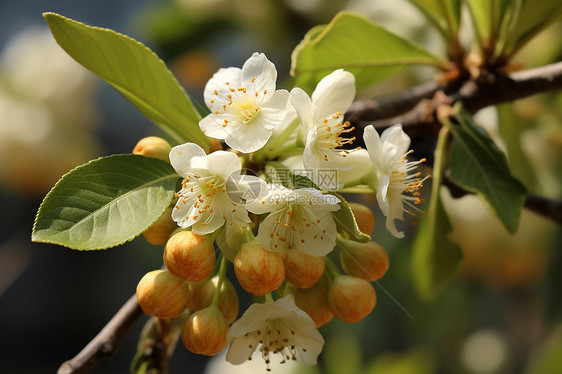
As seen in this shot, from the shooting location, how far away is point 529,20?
875mm

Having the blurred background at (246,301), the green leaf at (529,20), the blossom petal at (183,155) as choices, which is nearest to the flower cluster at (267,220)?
the blossom petal at (183,155)

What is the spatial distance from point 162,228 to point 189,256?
9 cm

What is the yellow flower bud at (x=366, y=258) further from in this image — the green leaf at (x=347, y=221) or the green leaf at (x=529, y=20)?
the green leaf at (x=529, y=20)

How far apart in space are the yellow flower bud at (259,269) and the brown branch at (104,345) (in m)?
0.21

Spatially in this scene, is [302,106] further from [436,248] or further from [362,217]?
[436,248]

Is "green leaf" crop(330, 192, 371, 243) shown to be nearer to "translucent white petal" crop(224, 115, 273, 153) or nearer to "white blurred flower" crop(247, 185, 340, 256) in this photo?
"white blurred flower" crop(247, 185, 340, 256)

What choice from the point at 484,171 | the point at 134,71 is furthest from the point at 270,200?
the point at 484,171

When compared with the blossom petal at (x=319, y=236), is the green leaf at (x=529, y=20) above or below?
above

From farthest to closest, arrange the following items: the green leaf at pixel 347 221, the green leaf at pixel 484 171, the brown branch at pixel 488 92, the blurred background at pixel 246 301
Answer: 1. the blurred background at pixel 246 301
2. the brown branch at pixel 488 92
3. the green leaf at pixel 484 171
4. the green leaf at pixel 347 221

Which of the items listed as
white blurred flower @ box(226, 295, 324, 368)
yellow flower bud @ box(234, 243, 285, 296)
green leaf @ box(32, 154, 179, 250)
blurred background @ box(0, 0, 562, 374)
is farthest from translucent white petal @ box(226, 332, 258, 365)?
blurred background @ box(0, 0, 562, 374)

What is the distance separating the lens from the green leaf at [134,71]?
0.66 meters

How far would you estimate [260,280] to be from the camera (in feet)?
1.95

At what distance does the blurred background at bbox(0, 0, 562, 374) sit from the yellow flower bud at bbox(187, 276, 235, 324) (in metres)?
0.68

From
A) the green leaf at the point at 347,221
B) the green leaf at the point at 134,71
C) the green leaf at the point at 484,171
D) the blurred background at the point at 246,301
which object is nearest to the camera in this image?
the green leaf at the point at 347,221
